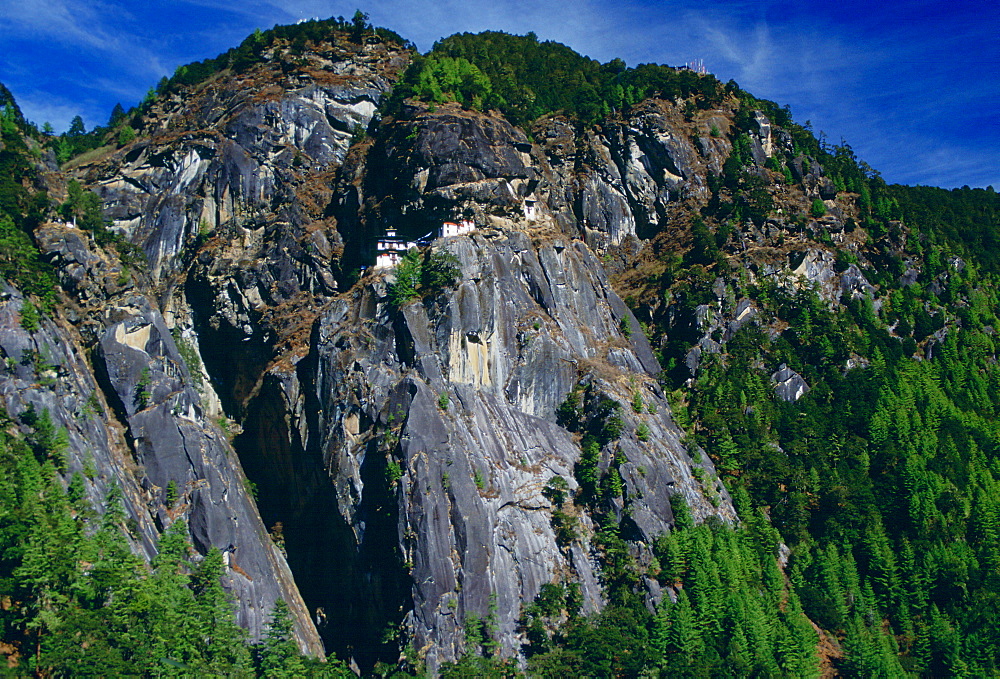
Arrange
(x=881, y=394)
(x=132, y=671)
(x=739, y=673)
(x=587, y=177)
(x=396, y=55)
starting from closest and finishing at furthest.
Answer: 1. (x=132, y=671)
2. (x=739, y=673)
3. (x=881, y=394)
4. (x=587, y=177)
5. (x=396, y=55)

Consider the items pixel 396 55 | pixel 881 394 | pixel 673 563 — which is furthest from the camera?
pixel 396 55

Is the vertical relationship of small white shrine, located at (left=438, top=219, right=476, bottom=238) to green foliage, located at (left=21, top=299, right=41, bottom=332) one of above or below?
above

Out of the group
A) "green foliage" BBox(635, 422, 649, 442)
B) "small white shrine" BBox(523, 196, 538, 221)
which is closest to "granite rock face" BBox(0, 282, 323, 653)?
"green foliage" BBox(635, 422, 649, 442)

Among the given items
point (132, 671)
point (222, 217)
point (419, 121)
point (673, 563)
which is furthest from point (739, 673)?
point (222, 217)

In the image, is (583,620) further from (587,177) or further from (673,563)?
(587,177)

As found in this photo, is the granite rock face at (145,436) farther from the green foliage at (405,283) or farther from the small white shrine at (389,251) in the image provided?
the small white shrine at (389,251)

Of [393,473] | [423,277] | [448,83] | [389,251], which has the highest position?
[448,83]

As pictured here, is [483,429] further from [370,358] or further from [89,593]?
[89,593]

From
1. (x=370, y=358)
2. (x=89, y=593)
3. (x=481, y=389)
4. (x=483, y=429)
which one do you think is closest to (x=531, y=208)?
(x=481, y=389)

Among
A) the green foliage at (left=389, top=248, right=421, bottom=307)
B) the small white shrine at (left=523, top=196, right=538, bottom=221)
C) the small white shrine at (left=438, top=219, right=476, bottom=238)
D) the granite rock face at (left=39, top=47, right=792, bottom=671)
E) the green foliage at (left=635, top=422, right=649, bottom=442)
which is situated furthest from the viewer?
the small white shrine at (left=523, top=196, right=538, bottom=221)

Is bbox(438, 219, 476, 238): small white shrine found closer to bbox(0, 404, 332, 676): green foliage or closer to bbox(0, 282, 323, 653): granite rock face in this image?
bbox(0, 282, 323, 653): granite rock face

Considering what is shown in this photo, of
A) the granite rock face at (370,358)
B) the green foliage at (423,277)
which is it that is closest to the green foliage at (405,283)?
the green foliage at (423,277)
